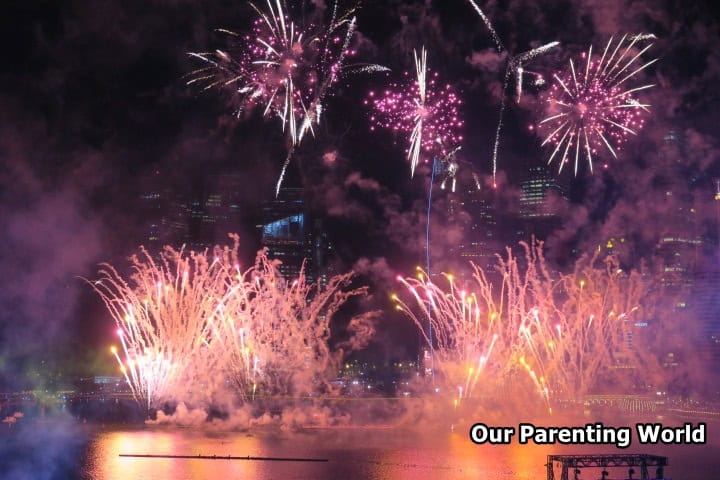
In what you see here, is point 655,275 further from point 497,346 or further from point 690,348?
point 497,346

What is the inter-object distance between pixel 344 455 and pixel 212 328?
876 cm

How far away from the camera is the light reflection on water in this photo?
23422 mm

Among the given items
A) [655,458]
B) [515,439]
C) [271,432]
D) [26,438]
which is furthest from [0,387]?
[655,458]

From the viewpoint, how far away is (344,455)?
2773 centimetres

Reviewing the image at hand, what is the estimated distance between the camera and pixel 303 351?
40.9 meters

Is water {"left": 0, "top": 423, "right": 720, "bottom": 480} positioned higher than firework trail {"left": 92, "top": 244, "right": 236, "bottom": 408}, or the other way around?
firework trail {"left": 92, "top": 244, "right": 236, "bottom": 408}

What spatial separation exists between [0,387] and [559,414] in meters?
32.8

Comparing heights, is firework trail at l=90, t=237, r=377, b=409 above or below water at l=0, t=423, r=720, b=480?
above

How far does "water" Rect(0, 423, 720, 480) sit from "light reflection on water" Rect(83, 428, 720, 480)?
32 millimetres

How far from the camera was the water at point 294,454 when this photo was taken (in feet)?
76.7

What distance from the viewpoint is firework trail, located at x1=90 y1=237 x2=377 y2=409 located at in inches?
1231

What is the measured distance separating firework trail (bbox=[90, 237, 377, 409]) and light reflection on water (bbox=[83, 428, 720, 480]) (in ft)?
11.6

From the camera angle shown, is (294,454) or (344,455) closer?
(344,455)

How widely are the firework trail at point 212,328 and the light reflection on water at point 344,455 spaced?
11.6ft
